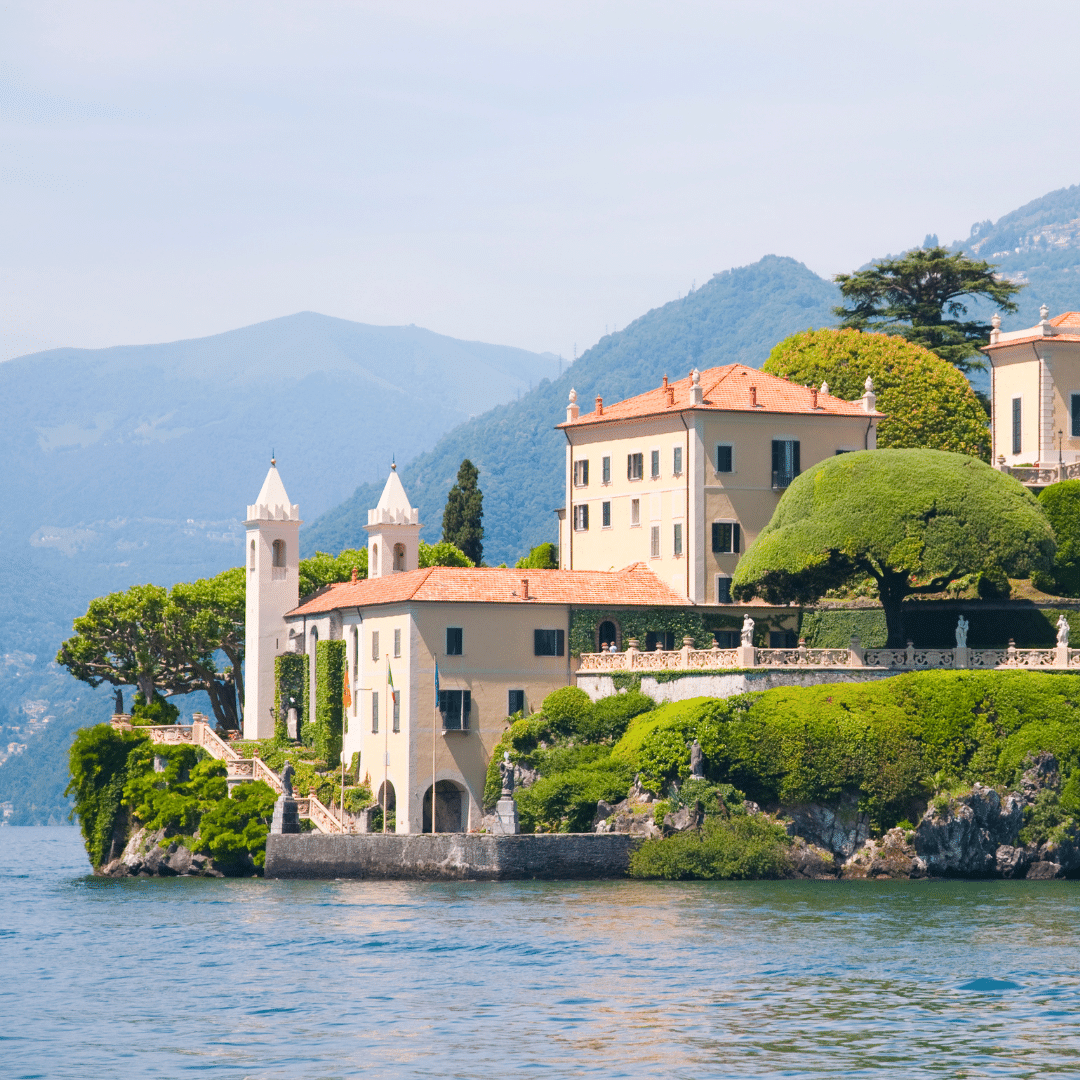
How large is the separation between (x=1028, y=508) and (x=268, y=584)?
3448 centimetres

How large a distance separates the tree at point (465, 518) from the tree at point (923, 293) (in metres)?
20.6

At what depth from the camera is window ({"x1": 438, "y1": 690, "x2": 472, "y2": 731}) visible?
78250 millimetres

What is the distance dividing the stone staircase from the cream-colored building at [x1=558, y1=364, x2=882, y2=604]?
54.1 ft

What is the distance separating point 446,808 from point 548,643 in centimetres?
723

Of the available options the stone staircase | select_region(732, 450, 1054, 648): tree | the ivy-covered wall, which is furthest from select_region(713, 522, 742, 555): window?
the stone staircase

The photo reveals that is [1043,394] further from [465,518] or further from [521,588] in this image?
[465,518]

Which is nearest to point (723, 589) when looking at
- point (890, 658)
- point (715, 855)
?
point (890, 658)

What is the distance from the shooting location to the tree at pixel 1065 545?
7812 cm

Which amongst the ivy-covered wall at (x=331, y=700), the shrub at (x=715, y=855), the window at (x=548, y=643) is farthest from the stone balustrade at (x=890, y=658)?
the ivy-covered wall at (x=331, y=700)

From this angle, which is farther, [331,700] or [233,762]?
[331,700]

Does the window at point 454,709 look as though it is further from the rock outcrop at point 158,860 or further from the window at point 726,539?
the window at point 726,539

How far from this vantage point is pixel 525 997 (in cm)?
4391

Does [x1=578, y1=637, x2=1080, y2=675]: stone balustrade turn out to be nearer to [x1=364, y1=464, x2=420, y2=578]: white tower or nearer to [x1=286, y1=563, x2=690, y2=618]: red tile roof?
[x1=286, y1=563, x2=690, y2=618]: red tile roof

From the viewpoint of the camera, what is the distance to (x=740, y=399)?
8494 cm
